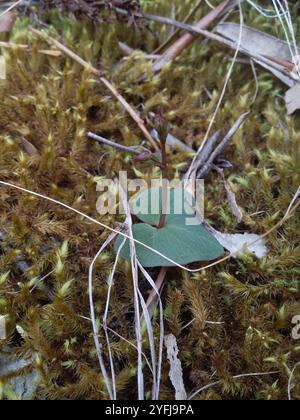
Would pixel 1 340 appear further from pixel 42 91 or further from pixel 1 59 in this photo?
pixel 1 59

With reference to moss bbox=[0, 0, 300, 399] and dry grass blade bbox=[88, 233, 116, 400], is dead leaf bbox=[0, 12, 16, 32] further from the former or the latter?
dry grass blade bbox=[88, 233, 116, 400]

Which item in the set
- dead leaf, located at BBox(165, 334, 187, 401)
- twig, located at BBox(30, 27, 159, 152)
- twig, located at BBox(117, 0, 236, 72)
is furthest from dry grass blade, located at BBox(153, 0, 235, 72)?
dead leaf, located at BBox(165, 334, 187, 401)

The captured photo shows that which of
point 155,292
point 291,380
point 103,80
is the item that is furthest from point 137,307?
A: point 103,80

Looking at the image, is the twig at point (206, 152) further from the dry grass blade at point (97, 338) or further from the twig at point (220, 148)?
the dry grass blade at point (97, 338)

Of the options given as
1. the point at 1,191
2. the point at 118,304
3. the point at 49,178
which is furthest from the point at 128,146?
the point at 118,304

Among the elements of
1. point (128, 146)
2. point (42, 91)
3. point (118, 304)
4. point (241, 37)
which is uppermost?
point (241, 37)

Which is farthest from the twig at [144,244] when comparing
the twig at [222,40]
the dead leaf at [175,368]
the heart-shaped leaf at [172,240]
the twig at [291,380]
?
the twig at [222,40]

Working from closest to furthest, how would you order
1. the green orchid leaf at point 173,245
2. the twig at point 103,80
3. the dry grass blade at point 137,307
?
the dry grass blade at point 137,307 < the green orchid leaf at point 173,245 < the twig at point 103,80
